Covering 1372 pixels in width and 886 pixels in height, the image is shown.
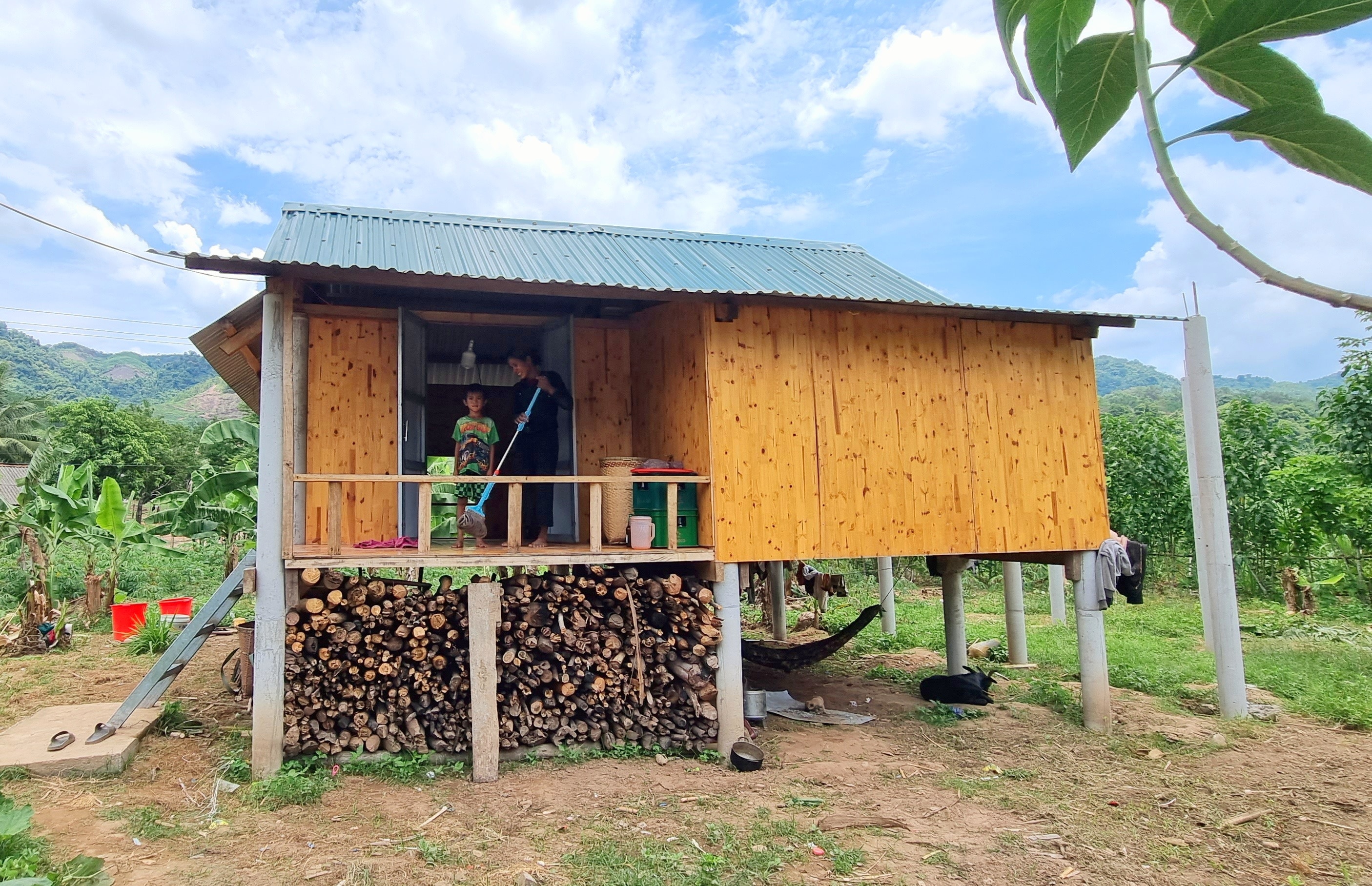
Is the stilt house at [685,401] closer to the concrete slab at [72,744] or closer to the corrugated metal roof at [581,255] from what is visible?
the corrugated metal roof at [581,255]

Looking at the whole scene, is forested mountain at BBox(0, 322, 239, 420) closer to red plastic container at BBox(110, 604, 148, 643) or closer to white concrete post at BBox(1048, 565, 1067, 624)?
red plastic container at BBox(110, 604, 148, 643)

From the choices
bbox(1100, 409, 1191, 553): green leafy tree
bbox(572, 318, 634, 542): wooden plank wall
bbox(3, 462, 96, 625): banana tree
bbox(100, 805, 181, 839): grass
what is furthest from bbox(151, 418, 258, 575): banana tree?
bbox(1100, 409, 1191, 553): green leafy tree

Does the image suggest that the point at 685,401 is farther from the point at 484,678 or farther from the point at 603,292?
the point at 484,678

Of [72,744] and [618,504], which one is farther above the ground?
[618,504]

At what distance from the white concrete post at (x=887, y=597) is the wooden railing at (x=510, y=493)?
595 centimetres

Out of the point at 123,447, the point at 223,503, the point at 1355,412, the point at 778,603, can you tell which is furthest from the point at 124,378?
the point at 1355,412

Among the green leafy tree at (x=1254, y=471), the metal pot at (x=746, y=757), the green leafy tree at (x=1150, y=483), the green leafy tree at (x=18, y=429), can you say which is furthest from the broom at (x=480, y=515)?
the green leafy tree at (x=18, y=429)

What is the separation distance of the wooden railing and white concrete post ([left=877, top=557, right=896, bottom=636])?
5.95 m

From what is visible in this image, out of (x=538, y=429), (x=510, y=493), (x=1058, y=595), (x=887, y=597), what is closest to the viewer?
(x=510, y=493)

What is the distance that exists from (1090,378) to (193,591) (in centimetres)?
1552

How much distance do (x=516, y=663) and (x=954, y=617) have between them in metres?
6.05

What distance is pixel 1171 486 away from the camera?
56.0 ft

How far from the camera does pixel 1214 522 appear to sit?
871cm

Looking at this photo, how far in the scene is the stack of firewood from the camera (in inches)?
273
